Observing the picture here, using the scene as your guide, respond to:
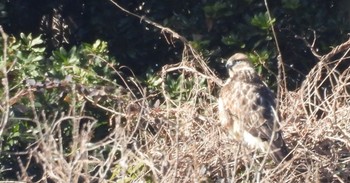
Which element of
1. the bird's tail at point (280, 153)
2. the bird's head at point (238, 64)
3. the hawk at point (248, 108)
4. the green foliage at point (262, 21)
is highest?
the green foliage at point (262, 21)

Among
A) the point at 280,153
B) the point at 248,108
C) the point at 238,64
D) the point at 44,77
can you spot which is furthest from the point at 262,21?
the point at 280,153

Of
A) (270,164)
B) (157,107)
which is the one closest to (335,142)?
(270,164)

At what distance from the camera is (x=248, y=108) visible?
7582 millimetres

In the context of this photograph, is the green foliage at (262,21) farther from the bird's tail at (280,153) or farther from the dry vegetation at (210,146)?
the bird's tail at (280,153)

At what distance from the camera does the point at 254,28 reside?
28.0 ft

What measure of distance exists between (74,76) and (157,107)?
0.89 metres

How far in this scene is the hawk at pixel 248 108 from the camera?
22.9ft

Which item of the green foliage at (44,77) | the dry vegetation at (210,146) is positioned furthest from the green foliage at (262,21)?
the dry vegetation at (210,146)

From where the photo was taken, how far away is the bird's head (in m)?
8.08

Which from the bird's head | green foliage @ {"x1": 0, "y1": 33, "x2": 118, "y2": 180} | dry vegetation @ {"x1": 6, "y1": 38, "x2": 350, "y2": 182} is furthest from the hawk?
green foliage @ {"x1": 0, "y1": 33, "x2": 118, "y2": 180}

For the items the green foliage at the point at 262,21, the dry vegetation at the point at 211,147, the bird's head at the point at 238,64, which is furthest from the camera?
A: the green foliage at the point at 262,21

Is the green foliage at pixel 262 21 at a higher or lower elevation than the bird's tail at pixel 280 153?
higher

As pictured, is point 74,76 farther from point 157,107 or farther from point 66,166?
point 66,166

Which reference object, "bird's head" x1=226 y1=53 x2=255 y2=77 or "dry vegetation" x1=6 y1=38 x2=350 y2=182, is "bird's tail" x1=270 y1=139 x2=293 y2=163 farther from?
"bird's head" x1=226 y1=53 x2=255 y2=77
